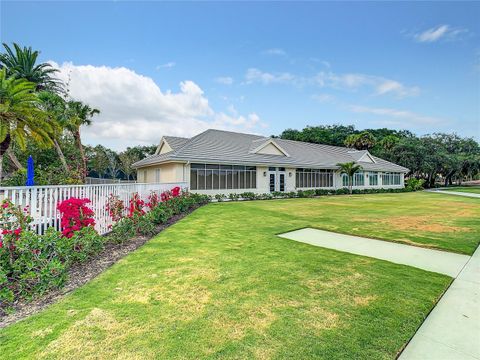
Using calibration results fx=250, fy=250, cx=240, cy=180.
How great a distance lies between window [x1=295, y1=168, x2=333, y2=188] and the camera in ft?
85.4

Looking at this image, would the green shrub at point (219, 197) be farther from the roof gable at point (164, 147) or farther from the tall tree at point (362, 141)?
the tall tree at point (362, 141)

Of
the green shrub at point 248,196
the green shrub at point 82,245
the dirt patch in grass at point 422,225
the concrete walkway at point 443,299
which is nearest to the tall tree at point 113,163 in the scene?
the green shrub at point 248,196

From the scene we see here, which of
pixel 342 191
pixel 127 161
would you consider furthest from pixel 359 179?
pixel 127 161

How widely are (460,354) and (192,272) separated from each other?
3733 mm

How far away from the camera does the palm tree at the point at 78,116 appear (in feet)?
69.2

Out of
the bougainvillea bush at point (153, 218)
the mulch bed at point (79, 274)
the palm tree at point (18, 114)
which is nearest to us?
the mulch bed at point (79, 274)

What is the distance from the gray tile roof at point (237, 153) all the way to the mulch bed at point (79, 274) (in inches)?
471

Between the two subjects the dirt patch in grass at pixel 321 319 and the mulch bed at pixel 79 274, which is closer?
the dirt patch in grass at pixel 321 319

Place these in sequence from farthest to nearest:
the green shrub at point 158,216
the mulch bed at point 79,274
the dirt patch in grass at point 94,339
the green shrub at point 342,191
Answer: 1. the green shrub at point 342,191
2. the green shrub at point 158,216
3. the mulch bed at point 79,274
4. the dirt patch in grass at point 94,339

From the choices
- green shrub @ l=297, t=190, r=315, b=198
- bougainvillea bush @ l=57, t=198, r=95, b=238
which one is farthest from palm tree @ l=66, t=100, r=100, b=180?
green shrub @ l=297, t=190, r=315, b=198

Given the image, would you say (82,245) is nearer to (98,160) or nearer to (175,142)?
(175,142)

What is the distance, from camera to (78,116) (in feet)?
72.2

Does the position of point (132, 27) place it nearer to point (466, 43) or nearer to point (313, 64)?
point (313, 64)

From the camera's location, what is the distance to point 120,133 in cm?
3575
